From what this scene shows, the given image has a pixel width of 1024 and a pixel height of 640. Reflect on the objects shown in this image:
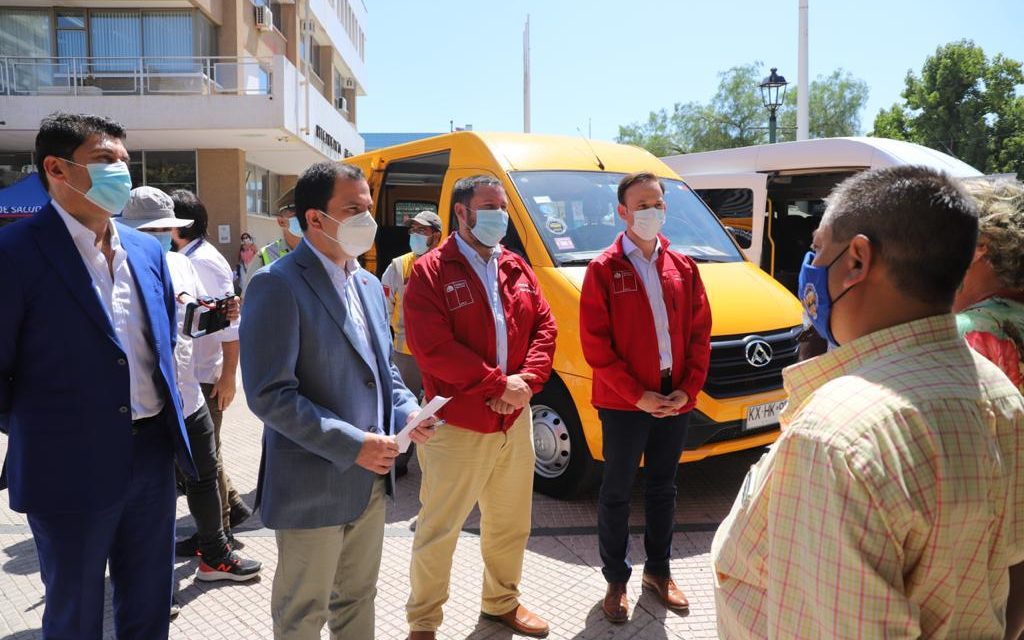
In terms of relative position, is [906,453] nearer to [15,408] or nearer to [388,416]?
[388,416]

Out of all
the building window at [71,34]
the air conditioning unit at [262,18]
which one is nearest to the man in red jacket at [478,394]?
the building window at [71,34]

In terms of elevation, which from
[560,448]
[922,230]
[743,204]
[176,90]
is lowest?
[560,448]

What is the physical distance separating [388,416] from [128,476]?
2.98 ft

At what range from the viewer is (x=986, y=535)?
48.2 inches

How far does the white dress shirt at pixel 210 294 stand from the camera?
4.12 meters

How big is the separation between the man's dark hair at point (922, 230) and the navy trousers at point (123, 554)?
2.43 metres

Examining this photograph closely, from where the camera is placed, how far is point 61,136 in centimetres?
250

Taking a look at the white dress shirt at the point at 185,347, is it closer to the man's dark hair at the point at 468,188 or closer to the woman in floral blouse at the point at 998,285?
the man's dark hair at the point at 468,188

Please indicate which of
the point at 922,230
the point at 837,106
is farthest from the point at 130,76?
the point at 837,106

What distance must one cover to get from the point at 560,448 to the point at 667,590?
1441 mm

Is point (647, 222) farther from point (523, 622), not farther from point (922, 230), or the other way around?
point (922, 230)

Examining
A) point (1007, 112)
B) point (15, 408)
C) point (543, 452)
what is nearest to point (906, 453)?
point (15, 408)

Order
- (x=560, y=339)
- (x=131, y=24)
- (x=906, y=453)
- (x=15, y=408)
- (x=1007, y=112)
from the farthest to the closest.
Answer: (x=1007, y=112) < (x=131, y=24) < (x=560, y=339) < (x=15, y=408) < (x=906, y=453)

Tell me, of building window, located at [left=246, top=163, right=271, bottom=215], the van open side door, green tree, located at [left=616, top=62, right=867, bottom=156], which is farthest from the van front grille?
green tree, located at [left=616, top=62, right=867, bottom=156]
